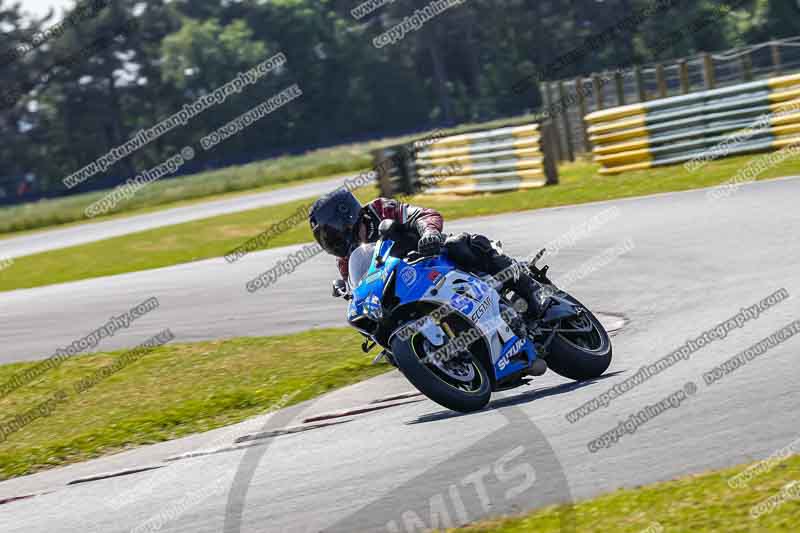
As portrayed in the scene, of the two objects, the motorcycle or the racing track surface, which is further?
the motorcycle

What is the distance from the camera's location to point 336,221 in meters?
7.96

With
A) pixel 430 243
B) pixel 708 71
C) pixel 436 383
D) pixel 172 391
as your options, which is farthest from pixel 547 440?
pixel 708 71

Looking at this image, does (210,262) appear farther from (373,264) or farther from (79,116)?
(79,116)

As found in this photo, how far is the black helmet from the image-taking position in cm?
796

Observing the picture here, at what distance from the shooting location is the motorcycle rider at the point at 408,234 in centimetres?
798

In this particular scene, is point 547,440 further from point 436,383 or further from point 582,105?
point 582,105

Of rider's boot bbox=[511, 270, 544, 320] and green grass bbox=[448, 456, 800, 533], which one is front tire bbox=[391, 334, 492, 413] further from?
green grass bbox=[448, 456, 800, 533]

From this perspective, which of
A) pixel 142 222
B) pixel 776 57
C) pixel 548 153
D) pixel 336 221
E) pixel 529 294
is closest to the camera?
pixel 336 221

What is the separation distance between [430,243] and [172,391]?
4416 mm

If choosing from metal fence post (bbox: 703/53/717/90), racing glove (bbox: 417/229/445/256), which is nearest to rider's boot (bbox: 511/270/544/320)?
racing glove (bbox: 417/229/445/256)

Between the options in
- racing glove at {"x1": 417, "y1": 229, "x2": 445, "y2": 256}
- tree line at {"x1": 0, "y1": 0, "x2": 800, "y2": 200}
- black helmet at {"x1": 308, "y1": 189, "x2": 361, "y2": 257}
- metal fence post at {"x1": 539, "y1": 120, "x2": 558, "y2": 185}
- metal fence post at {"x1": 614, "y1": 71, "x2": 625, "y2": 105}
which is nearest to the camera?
racing glove at {"x1": 417, "y1": 229, "x2": 445, "y2": 256}

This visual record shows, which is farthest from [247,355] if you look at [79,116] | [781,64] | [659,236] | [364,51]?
[364,51]

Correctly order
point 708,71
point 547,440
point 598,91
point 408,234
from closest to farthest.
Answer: point 547,440 < point 408,234 < point 708,71 < point 598,91

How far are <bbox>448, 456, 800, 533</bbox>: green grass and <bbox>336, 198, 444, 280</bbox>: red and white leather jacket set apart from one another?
297cm
